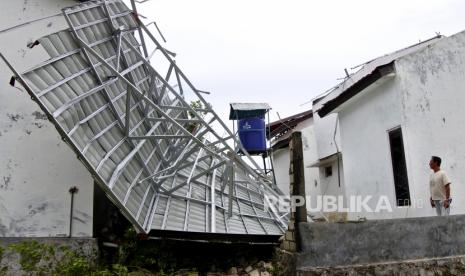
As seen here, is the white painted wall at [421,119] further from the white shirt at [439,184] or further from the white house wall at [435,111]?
the white shirt at [439,184]

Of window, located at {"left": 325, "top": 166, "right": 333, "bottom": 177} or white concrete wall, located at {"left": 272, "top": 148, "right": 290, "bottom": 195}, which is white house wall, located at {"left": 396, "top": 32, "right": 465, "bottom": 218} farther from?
white concrete wall, located at {"left": 272, "top": 148, "right": 290, "bottom": 195}

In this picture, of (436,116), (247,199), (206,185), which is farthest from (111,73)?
(436,116)

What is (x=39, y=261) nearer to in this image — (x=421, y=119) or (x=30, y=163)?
(x=30, y=163)

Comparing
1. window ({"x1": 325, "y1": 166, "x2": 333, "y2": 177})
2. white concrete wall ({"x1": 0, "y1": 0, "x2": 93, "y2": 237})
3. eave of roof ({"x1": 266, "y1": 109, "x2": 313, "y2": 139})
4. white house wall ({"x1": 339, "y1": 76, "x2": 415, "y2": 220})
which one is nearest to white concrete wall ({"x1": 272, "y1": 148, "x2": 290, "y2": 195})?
eave of roof ({"x1": 266, "y1": 109, "x2": 313, "y2": 139})

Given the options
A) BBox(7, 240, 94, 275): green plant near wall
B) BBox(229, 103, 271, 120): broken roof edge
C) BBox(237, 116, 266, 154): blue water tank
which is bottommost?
BBox(7, 240, 94, 275): green plant near wall

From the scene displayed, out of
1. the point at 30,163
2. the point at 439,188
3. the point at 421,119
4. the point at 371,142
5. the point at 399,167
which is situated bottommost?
the point at 439,188

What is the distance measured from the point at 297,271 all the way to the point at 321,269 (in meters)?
0.25

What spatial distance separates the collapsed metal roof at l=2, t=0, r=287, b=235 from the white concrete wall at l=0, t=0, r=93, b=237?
0.81 meters

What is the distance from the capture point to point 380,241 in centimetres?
452

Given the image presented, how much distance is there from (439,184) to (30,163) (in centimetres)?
566

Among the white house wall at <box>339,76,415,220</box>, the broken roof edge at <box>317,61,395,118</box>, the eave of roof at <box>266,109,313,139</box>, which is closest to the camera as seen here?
the broken roof edge at <box>317,61,395,118</box>

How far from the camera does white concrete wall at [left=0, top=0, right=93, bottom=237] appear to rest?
536 cm

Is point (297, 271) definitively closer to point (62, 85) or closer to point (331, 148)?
point (62, 85)

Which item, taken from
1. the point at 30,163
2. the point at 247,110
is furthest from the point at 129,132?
the point at 247,110
